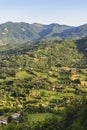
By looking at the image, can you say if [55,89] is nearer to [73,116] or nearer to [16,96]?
[16,96]

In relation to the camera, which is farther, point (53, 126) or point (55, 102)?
point (55, 102)

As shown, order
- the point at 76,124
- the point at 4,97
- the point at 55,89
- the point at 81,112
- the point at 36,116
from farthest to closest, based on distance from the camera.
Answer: the point at 55,89
the point at 4,97
the point at 36,116
the point at 81,112
the point at 76,124

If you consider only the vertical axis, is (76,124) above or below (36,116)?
above

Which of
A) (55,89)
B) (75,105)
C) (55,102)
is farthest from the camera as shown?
(55,89)

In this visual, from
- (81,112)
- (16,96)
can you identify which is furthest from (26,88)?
(81,112)

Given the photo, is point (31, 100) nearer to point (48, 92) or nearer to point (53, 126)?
point (48, 92)

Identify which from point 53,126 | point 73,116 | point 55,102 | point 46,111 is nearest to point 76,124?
point 53,126

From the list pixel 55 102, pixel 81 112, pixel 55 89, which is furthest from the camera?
pixel 55 89

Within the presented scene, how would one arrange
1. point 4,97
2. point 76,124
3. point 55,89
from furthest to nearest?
point 55,89 < point 4,97 < point 76,124

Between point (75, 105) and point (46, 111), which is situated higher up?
point (75, 105)
